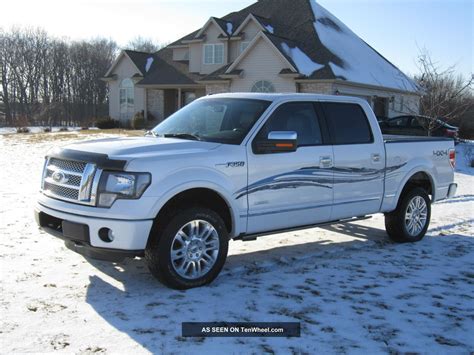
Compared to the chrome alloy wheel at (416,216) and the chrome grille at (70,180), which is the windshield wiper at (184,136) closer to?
the chrome grille at (70,180)

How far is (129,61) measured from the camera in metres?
36.2

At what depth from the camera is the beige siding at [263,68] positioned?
84.7ft

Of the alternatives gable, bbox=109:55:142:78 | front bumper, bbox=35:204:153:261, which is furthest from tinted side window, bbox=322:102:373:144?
gable, bbox=109:55:142:78

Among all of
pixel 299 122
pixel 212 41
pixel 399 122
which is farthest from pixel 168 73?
pixel 299 122

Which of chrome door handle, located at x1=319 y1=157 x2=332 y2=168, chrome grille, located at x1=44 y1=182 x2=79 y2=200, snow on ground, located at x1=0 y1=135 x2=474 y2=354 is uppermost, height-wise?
chrome door handle, located at x1=319 y1=157 x2=332 y2=168

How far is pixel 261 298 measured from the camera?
483 centimetres

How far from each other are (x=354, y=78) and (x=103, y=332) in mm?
23891

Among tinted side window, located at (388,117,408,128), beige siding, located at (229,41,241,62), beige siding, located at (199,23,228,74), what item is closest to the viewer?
tinted side window, located at (388,117,408,128)

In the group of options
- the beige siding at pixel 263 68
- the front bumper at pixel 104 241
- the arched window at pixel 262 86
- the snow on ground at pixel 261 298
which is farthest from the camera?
the arched window at pixel 262 86

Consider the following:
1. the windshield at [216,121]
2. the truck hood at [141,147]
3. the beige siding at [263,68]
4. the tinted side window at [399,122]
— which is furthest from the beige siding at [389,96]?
the truck hood at [141,147]

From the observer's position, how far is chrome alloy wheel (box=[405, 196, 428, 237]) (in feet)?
24.4

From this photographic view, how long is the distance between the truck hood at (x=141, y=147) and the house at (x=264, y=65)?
20.0 m

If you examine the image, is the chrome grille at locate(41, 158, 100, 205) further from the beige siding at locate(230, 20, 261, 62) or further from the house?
the beige siding at locate(230, 20, 261, 62)

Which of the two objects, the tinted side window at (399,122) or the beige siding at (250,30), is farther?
the beige siding at (250,30)
